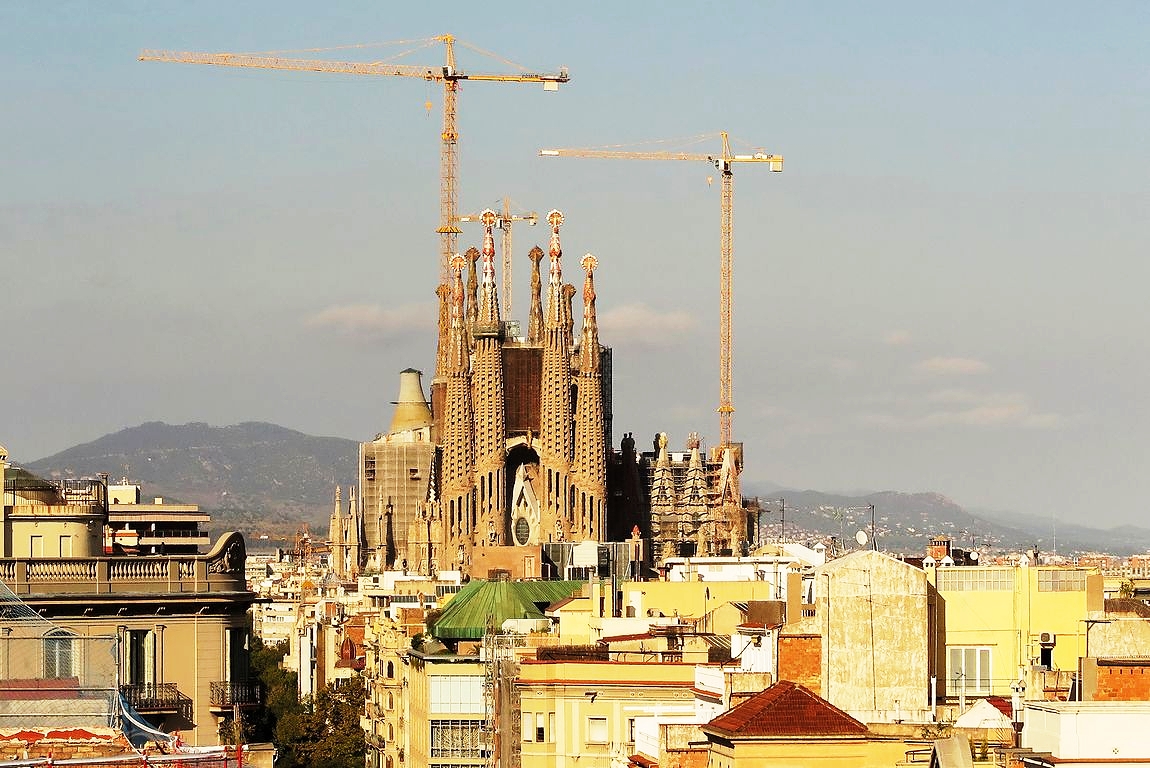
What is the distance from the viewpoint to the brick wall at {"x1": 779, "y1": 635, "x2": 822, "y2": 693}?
35.5m

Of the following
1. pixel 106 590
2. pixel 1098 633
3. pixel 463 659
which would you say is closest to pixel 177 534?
pixel 463 659

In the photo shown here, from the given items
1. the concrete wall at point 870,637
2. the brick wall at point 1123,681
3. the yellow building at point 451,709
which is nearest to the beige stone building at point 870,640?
the concrete wall at point 870,637

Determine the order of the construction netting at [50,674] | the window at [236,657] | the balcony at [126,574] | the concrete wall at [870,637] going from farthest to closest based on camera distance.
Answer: the window at [236,657] < the balcony at [126,574] < the concrete wall at [870,637] < the construction netting at [50,674]

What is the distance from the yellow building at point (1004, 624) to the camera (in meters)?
36.8

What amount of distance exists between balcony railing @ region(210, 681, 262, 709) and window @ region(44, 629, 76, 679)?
3.03m

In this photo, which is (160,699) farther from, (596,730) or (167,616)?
(596,730)

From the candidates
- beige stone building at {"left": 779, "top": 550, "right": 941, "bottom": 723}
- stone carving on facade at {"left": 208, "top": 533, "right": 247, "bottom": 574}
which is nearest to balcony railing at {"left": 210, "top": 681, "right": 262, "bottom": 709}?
stone carving on facade at {"left": 208, "top": 533, "right": 247, "bottom": 574}

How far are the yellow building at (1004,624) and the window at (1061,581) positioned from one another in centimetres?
1

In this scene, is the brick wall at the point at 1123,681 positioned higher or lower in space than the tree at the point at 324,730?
higher

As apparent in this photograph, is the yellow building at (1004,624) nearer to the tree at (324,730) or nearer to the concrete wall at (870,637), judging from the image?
the concrete wall at (870,637)

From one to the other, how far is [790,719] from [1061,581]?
9.02m

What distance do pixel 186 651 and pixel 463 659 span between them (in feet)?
56.1

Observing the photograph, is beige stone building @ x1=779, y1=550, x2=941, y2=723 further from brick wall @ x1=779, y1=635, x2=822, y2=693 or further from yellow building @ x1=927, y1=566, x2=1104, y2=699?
yellow building @ x1=927, y1=566, x2=1104, y2=699

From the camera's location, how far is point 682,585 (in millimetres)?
64188
